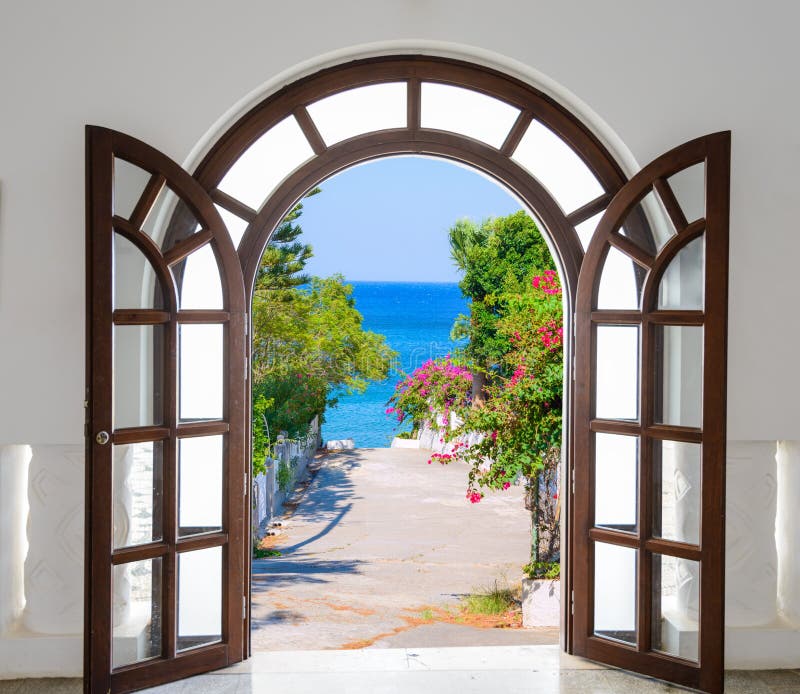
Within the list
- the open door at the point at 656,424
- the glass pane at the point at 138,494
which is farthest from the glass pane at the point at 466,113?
the glass pane at the point at 138,494

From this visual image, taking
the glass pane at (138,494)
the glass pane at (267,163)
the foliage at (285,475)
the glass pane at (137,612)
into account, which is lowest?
the foliage at (285,475)

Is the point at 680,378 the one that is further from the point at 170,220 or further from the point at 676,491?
the point at 170,220

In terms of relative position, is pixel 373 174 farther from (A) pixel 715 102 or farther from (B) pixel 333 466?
(A) pixel 715 102

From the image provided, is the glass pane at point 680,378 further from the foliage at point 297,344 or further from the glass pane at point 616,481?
the foliage at point 297,344

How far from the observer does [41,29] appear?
3406 millimetres

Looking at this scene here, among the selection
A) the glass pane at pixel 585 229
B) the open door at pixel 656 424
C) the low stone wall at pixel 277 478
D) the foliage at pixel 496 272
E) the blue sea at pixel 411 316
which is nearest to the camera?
the open door at pixel 656 424

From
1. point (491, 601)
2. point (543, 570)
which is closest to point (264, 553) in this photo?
point (491, 601)

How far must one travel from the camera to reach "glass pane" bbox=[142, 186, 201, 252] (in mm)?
3457

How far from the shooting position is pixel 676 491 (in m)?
3.51

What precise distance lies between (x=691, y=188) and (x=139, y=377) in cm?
229

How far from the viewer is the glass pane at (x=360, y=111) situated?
144 inches

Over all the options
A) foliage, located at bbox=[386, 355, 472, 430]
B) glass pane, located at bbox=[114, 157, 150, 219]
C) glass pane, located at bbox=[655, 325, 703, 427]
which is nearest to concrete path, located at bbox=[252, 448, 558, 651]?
foliage, located at bbox=[386, 355, 472, 430]

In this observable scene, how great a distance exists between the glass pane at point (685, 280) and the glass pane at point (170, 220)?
1856 millimetres

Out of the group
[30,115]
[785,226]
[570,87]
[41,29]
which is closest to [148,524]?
[30,115]
